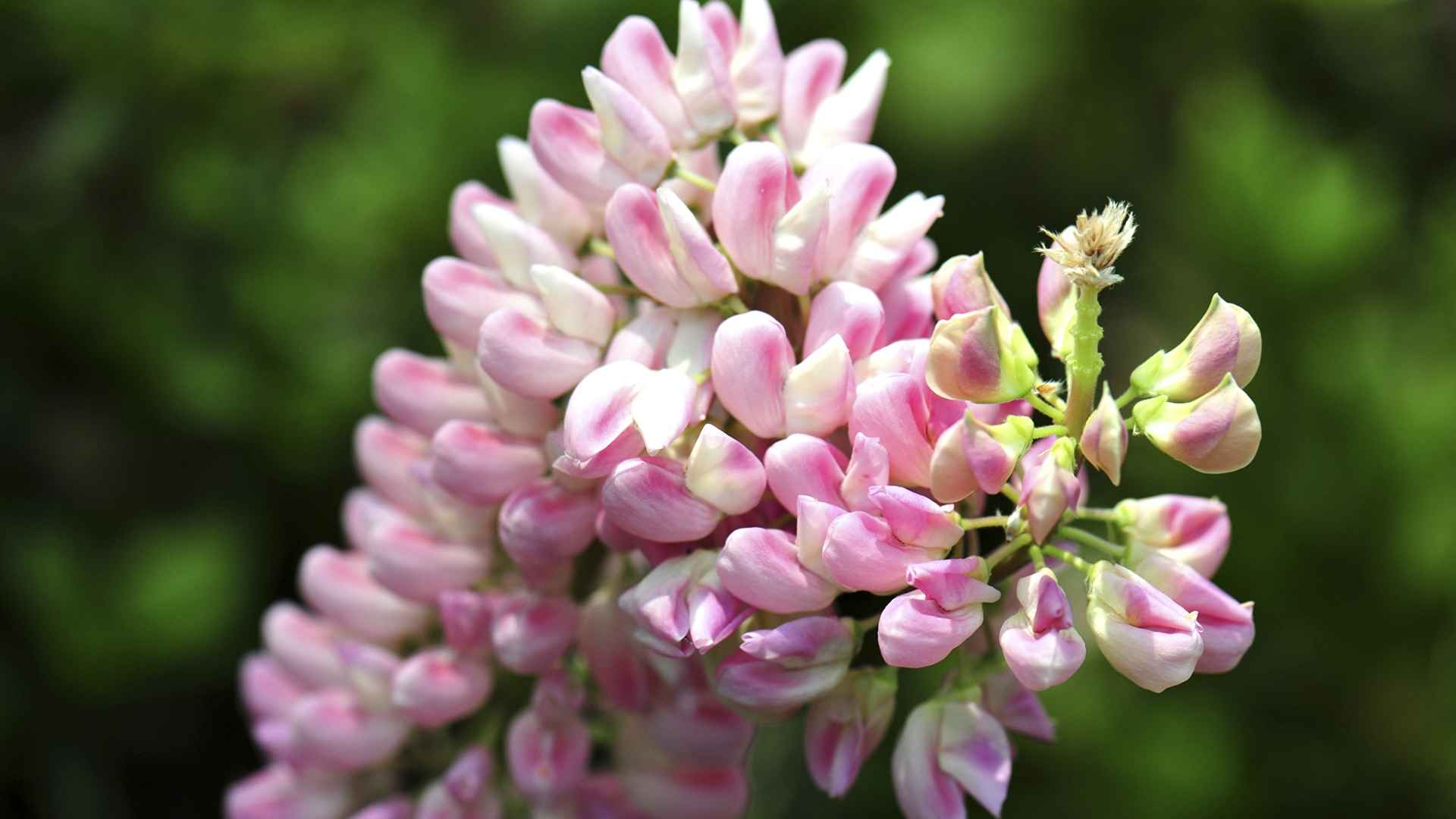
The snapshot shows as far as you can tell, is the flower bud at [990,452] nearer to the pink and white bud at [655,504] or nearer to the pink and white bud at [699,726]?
the pink and white bud at [655,504]

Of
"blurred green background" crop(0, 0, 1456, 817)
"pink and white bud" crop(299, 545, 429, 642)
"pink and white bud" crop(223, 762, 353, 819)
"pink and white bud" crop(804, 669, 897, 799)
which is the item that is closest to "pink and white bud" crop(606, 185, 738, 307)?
"pink and white bud" crop(804, 669, 897, 799)

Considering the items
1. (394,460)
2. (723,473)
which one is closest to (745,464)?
(723,473)

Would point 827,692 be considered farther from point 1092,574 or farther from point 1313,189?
point 1313,189

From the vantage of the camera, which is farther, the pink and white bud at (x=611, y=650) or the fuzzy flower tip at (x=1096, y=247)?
the pink and white bud at (x=611, y=650)

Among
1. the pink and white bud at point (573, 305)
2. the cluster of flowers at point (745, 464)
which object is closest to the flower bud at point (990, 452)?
the cluster of flowers at point (745, 464)

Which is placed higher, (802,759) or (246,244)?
(246,244)

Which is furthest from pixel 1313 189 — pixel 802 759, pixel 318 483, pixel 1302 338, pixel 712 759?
pixel 318 483

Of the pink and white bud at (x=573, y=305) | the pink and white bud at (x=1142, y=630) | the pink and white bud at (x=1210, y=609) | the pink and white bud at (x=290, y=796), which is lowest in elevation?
the pink and white bud at (x=290, y=796)
